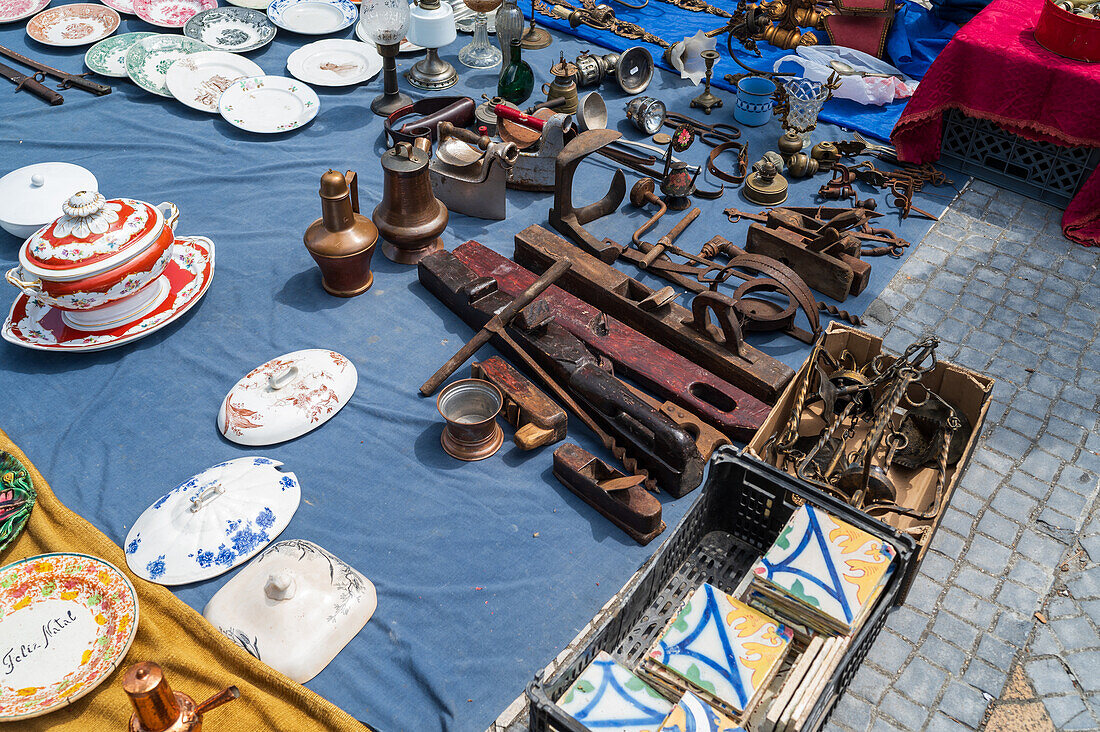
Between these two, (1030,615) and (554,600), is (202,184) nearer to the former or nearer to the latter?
(554,600)

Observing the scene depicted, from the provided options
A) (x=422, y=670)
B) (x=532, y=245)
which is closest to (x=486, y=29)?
(x=532, y=245)

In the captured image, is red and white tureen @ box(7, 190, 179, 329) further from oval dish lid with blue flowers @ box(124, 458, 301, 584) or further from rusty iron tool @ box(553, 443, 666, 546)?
rusty iron tool @ box(553, 443, 666, 546)

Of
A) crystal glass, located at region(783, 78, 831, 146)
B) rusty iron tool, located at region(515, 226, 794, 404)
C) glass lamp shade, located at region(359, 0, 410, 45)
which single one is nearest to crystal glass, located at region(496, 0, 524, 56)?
glass lamp shade, located at region(359, 0, 410, 45)

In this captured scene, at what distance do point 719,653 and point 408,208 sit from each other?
2.70m

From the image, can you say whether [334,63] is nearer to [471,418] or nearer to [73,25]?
[73,25]

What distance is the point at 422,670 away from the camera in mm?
2631

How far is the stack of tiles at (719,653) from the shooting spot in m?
2.14

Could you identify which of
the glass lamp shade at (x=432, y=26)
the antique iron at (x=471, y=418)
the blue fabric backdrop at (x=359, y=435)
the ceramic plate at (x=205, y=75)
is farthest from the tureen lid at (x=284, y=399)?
the glass lamp shade at (x=432, y=26)

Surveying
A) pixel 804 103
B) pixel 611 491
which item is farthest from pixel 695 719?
pixel 804 103

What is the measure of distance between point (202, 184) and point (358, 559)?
9.11 feet

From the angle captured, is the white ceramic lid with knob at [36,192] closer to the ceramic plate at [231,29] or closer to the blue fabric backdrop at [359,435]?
the blue fabric backdrop at [359,435]

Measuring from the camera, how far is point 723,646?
2.22 meters

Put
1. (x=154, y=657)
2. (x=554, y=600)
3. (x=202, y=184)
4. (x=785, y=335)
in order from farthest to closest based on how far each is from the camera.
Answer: (x=202, y=184) → (x=785, y=335) → (x=554, y=600) → (x=154, y=657)

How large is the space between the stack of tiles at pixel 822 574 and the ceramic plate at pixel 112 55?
17.2 feet
